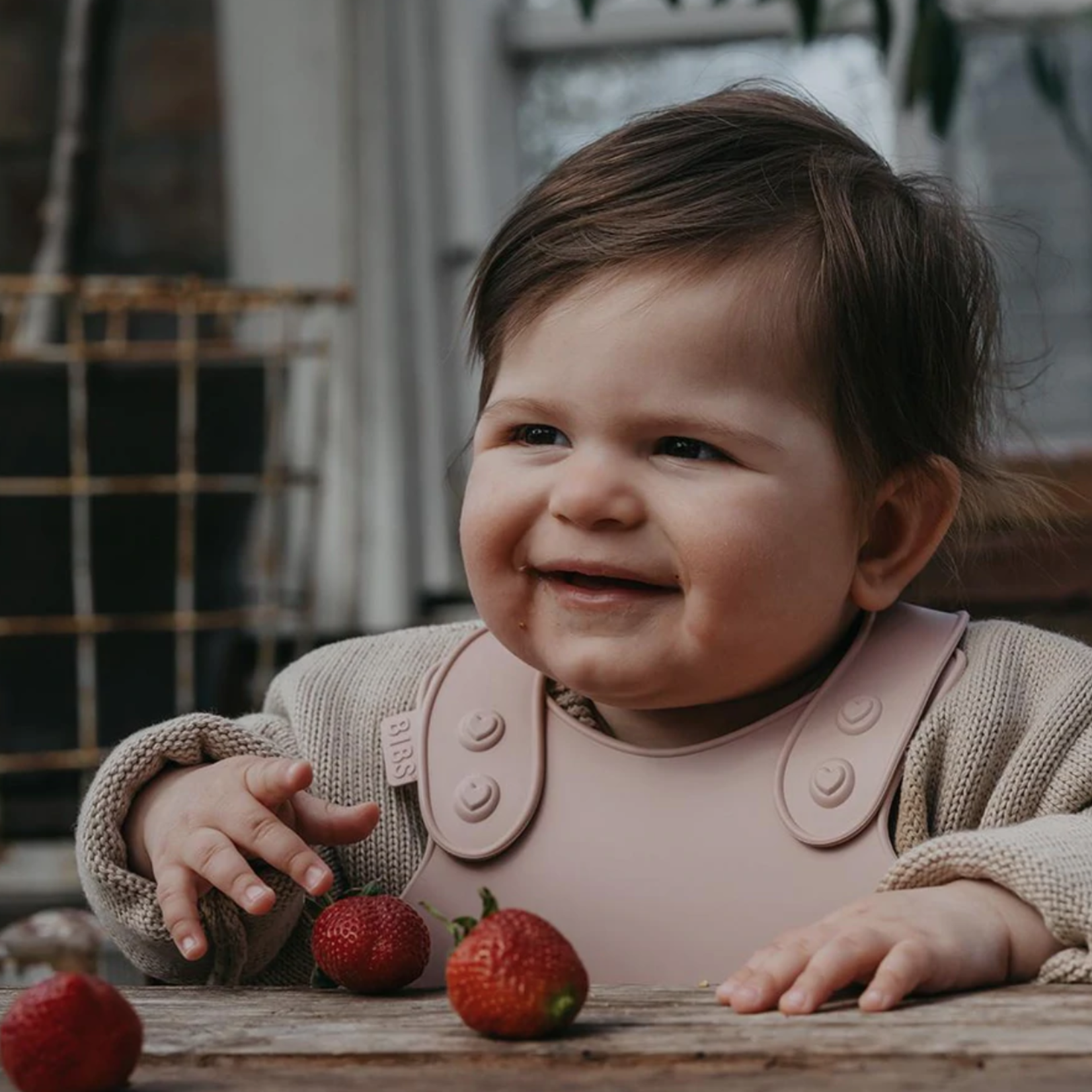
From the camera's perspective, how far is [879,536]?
3.68 feet

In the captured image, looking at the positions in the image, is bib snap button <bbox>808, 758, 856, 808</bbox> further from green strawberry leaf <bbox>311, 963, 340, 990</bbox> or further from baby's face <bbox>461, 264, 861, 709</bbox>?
green strawberry leaf <bbox>311, 963, 340, 990</bbox>

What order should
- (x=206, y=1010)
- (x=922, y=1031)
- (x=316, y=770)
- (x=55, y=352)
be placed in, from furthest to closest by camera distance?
(x=55, y=352) → (x=316, y=770) → (x=206, y=1010) → (x=922, y=1031)

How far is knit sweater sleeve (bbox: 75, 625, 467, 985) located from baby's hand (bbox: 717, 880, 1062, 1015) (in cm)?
34

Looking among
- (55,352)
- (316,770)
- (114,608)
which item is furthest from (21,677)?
(316,770)

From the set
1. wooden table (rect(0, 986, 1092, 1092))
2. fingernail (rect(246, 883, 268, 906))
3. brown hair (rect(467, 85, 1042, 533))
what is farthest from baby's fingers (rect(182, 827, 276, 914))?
brown hair (rect(467, 85, 1042, 533))

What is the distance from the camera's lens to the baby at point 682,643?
3.30 ft

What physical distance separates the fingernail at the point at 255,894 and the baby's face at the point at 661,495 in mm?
217

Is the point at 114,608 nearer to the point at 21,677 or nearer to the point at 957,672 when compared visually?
the point at 21,677

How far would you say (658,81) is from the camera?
9.48 feet

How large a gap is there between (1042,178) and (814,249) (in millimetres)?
1933

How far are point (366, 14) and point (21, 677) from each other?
108cm

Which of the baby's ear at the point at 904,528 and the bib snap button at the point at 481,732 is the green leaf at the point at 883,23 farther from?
the bib snap button at the point at 481,732

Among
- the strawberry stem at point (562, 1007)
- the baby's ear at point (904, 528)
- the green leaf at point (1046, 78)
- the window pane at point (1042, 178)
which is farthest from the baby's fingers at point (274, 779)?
the window pane at point (1042, 178)

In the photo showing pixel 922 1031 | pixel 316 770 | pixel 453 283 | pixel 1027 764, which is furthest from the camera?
pixel 453 283
